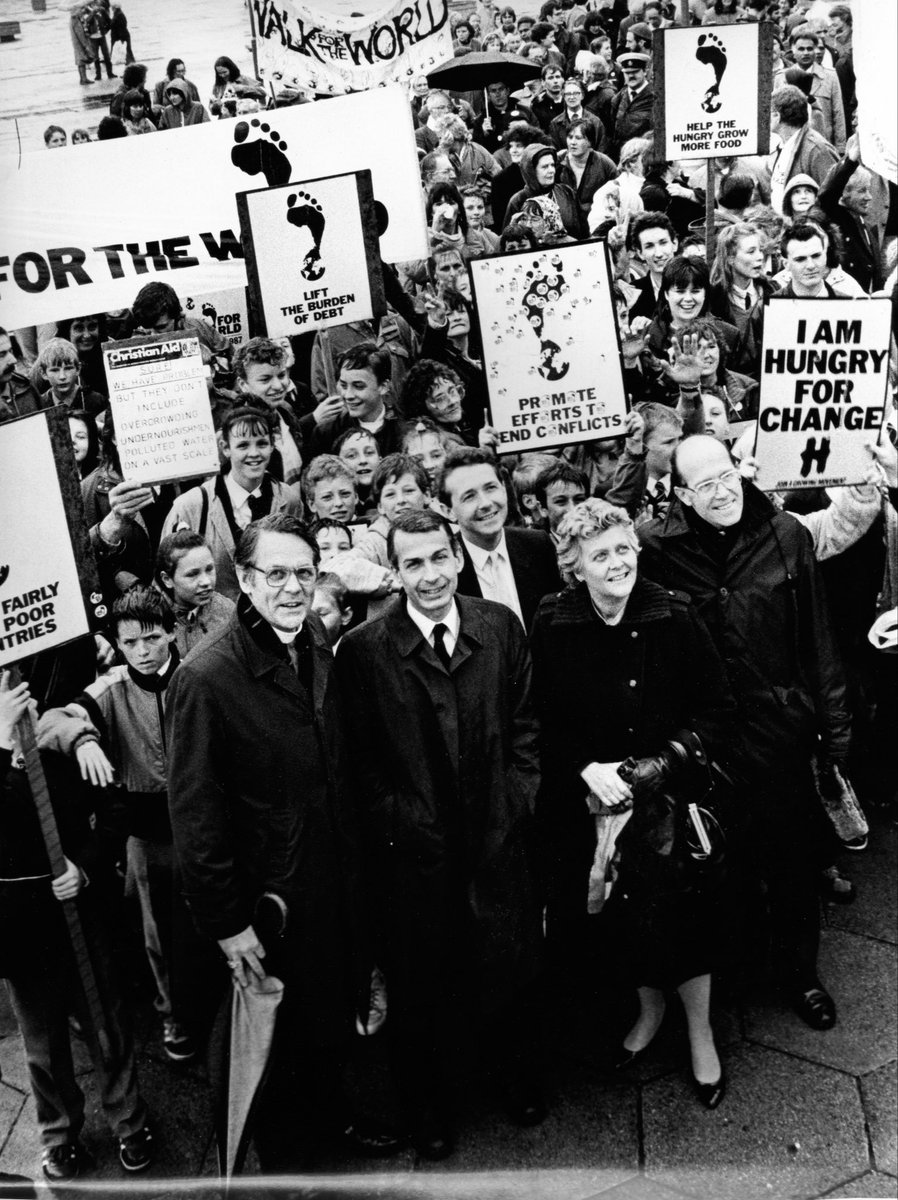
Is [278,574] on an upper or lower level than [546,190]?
lower

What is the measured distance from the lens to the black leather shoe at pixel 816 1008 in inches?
163

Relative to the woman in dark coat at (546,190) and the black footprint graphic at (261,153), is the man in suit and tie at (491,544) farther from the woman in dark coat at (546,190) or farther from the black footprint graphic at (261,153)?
the woman in dark coat at (546,190)

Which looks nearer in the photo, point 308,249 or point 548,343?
point 548,343

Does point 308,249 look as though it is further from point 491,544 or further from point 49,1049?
point 49,1049

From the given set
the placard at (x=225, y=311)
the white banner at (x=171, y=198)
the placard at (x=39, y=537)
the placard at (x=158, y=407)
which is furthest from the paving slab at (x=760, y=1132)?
the placard at (x=225, y=311)

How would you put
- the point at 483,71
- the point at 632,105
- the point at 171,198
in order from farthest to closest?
the point at 483,71 < the point at 632,105 < the point at 171,198

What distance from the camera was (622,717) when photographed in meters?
3.71

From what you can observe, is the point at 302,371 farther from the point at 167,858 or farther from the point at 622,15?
the point at 622,15

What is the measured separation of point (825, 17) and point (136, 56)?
1072 cm

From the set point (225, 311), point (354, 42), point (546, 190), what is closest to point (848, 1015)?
point (225, 311)

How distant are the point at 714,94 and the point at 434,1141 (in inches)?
212

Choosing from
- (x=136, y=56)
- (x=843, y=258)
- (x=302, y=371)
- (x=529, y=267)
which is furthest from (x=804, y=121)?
(x=136, y=56)

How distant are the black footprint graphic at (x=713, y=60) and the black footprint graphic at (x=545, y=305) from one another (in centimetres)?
236

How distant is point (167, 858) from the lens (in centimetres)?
407
